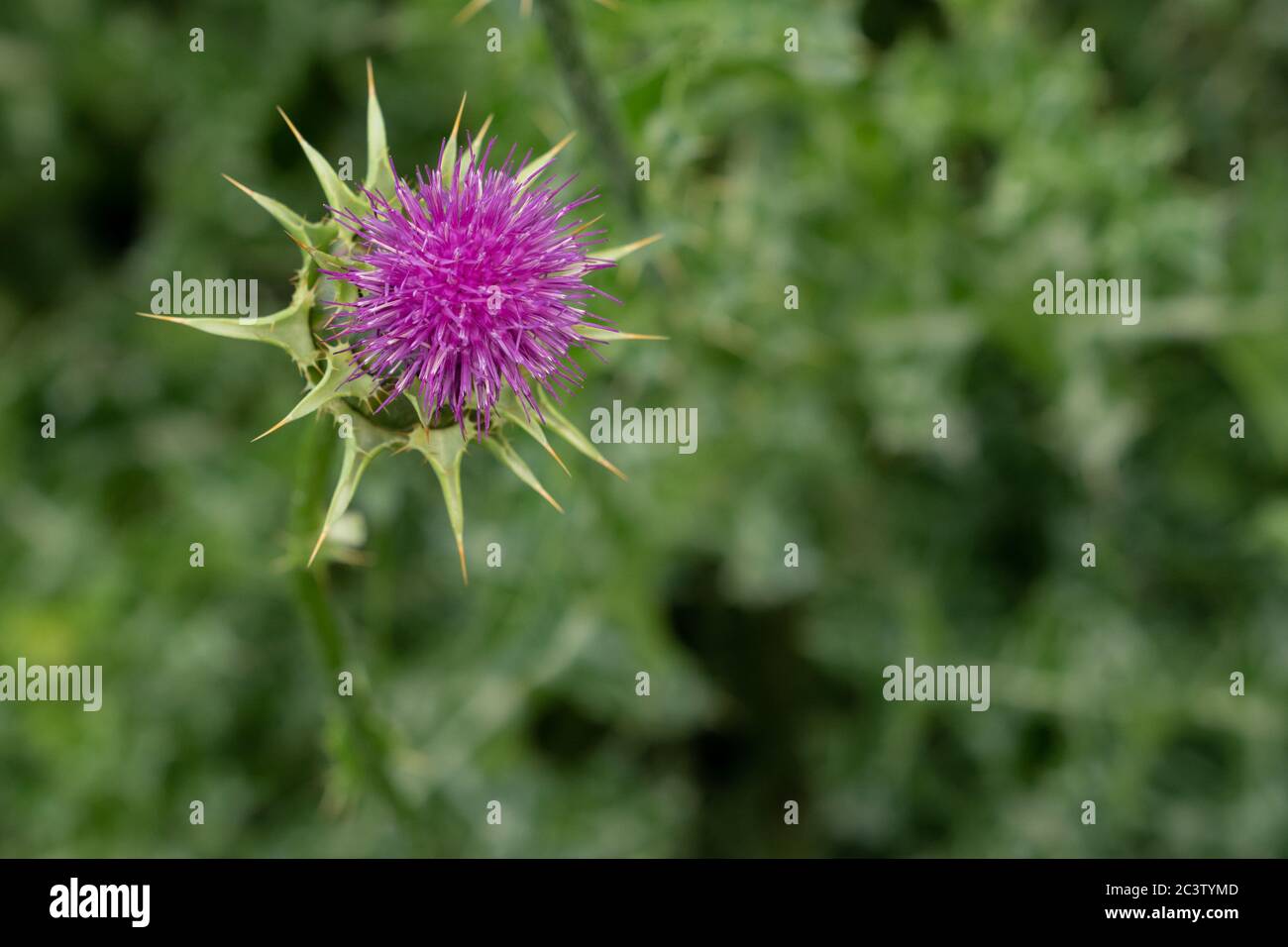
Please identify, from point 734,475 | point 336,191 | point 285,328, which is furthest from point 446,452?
point 734,475

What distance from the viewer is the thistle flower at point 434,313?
7.53 ft

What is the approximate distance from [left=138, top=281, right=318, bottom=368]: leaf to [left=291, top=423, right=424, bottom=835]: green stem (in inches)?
9.6

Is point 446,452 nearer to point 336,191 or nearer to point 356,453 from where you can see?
point 356,453

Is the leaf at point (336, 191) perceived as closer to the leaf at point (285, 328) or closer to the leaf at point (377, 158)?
the leaf at point (377, 158)

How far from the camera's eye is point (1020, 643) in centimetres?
489

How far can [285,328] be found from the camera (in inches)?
92.4

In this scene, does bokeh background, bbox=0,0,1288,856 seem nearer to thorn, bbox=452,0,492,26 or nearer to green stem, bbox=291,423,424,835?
thorn, bbox=452,0,492,26

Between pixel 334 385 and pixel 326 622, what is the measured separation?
889 mm

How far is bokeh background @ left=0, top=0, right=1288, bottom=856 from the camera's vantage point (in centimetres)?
442

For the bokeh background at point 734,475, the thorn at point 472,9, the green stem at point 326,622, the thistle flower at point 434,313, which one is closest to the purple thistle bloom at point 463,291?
the thistle flower at point 434,313

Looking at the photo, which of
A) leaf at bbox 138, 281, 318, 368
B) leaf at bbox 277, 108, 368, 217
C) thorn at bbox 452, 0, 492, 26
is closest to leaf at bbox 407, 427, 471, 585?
leaf at bbox 138, 281, 318, 368

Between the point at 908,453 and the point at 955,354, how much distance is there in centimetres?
77
